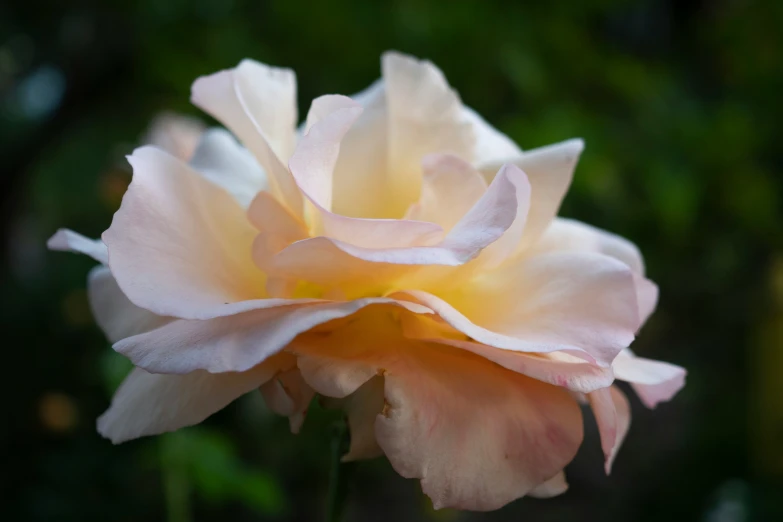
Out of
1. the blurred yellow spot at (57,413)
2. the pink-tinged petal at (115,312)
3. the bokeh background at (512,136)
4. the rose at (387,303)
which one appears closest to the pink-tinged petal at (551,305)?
the rose at (387,303)

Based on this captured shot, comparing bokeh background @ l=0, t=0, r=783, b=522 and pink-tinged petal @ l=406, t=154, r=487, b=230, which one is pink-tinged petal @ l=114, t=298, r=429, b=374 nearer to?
pink-tinged petal @ l=406, t=154, r=487, b=230

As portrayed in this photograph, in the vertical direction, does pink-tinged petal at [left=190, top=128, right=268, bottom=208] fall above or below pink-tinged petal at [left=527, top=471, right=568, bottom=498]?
above

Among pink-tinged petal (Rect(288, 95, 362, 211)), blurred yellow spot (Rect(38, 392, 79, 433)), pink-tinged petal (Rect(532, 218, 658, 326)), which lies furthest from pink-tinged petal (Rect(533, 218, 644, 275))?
blurred yellow spot (Rect(38, 392, 79, 433))

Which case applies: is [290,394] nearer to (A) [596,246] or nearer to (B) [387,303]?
(B) [387,303]

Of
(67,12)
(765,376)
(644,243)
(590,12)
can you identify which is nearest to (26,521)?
(67,12)

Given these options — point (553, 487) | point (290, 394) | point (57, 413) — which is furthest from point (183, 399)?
point (57, 413)

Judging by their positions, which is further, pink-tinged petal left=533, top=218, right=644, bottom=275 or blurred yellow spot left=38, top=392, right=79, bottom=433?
blurred yellow spot left=38, top=392, right=79, bottom=433

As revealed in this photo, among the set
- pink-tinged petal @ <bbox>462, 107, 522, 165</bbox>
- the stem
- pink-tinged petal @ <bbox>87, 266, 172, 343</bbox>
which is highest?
pink-tinged petal @ <bbox>462, 107, 522, 165</bbox>

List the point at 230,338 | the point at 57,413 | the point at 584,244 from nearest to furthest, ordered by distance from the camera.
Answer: the point at 230,338, the point at 584,244, the point at 57,413
